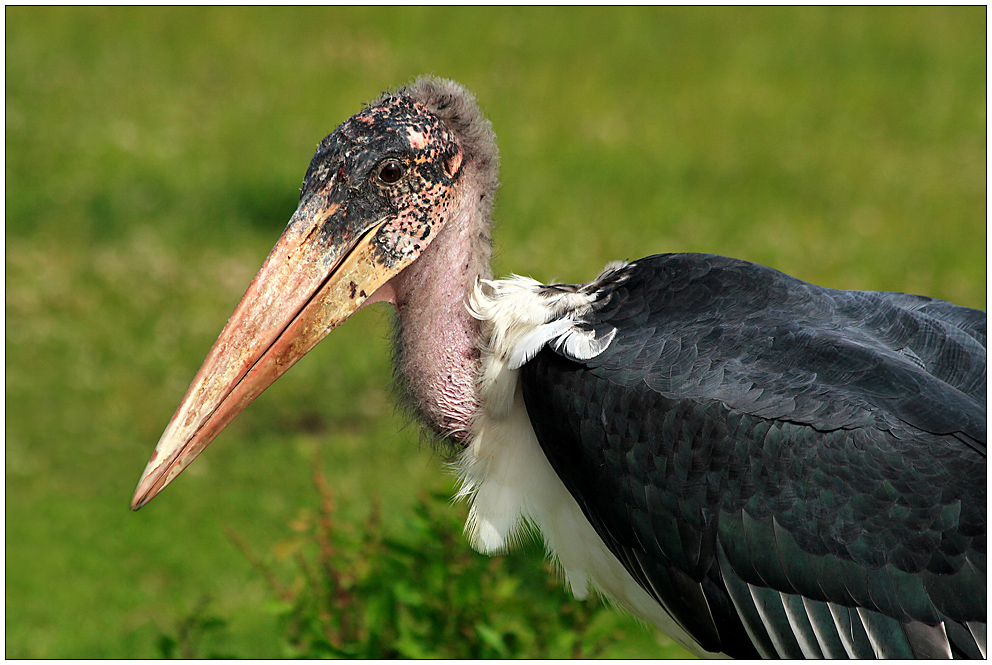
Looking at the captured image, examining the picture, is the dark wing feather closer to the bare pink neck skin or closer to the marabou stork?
the marabou stork

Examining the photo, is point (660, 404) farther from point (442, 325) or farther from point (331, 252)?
point (331, 252)

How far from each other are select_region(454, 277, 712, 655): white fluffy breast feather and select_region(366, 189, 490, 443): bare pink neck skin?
0.04m

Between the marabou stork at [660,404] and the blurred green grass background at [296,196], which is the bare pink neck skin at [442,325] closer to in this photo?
the marabou stork at [660,404]

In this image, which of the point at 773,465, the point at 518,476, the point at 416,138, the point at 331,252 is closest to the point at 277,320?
the point at 331,252

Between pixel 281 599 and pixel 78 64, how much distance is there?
9779 millimetres

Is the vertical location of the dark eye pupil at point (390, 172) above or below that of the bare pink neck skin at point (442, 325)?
above

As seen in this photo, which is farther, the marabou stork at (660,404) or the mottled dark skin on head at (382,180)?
the mottled dark skin on head at (382,180)

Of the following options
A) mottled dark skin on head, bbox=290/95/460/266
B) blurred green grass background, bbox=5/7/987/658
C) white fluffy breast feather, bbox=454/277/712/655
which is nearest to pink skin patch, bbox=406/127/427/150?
mottled dark skin on head, bbox=290/95/460/266

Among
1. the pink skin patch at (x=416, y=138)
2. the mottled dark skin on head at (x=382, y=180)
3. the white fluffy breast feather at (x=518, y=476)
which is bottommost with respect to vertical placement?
the white fluffy breast feather at (x=518, y=476)

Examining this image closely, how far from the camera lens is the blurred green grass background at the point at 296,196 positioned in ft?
19.8

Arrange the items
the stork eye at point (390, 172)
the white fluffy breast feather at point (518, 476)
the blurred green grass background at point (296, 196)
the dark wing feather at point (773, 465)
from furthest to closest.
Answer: the blurred green grass background at point (296, 196), the white fluffy breast feather at point (518, 476), the stork eye at point (390, 172), the dark wing feather at point (773, 465)

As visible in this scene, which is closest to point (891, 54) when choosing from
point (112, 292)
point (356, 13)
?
point (356, 13)

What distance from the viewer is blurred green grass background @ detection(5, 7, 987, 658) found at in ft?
19.8

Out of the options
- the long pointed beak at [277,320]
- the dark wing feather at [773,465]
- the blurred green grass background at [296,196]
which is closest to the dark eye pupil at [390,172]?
the long pointed beak at [277,320]
